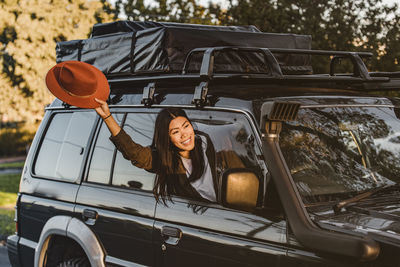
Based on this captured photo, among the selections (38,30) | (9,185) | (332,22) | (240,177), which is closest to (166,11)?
(332,22)

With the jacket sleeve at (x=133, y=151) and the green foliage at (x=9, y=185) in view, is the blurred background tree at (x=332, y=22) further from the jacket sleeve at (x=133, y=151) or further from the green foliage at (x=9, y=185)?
the green foliage at (x=9, y=185)

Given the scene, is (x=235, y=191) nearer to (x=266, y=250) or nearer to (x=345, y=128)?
(x=266, y=250)

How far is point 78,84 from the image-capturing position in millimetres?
3627

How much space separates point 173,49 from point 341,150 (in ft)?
4.86

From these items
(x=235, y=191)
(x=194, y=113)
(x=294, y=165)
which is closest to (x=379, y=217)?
(x=294, y=165)

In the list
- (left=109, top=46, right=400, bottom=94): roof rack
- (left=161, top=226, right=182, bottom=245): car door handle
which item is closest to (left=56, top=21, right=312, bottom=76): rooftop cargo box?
(left=109, top=46, right=400, bottom=94): roof rack

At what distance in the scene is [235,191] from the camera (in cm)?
266

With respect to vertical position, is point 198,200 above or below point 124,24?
below

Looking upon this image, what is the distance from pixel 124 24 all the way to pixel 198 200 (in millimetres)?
2274

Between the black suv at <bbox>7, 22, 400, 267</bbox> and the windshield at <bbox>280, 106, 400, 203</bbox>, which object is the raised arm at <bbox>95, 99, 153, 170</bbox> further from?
the windshield at <bbox>280, 106, 400, 203</bbox>

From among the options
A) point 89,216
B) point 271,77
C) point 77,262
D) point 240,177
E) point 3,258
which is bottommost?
point 3,258

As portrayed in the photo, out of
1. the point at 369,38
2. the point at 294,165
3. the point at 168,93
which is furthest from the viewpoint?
the point at 369,38

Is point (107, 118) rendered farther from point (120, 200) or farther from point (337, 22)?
point (337, 22)

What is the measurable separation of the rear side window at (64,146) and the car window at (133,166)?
499mm
